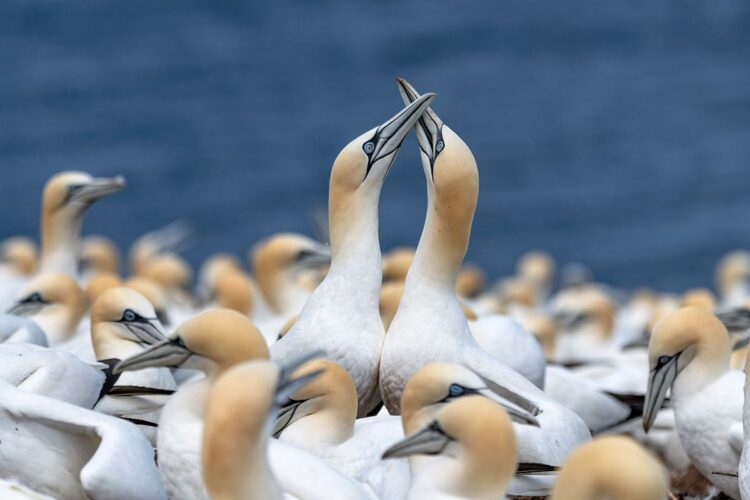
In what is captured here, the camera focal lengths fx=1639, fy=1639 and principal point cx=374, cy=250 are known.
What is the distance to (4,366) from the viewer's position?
19.1 ft

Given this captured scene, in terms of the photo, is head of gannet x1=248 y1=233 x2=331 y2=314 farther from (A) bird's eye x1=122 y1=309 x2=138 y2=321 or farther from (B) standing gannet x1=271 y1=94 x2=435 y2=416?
(B) standing gannet x1=271 y1=94 x2=435 y2=416

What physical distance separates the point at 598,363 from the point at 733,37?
87.8ft

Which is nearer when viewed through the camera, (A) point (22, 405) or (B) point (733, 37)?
(A) point (22, 405)

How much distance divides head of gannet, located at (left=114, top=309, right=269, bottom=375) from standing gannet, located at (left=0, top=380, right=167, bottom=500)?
25 centimetres

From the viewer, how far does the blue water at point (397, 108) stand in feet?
85.9

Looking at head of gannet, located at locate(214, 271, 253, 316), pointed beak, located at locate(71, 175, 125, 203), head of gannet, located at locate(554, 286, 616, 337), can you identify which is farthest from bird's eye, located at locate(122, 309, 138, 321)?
head of gannet, located at locate(554, 286, 616, 337)

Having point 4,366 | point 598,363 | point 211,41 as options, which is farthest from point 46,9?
point 4,366

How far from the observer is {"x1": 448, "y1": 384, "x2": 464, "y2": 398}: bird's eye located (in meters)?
5.23

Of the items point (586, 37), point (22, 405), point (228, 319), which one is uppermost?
point (586, 37)

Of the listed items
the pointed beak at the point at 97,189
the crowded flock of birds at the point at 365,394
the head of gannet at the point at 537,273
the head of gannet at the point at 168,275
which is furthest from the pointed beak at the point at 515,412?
the head of gannet at the point at 537,273

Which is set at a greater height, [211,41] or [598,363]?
[211,41]

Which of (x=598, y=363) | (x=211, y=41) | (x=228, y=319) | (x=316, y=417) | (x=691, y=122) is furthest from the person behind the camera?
(x=211, y=41)

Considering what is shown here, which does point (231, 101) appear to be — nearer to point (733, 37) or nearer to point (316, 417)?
point (733, 37)

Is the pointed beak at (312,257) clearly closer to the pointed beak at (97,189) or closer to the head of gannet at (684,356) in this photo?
the pointed beak at (97,189)
